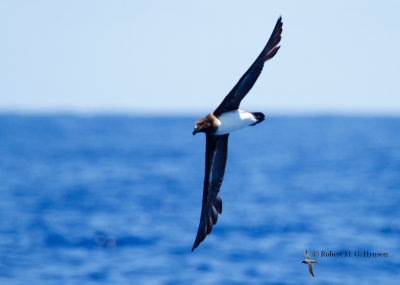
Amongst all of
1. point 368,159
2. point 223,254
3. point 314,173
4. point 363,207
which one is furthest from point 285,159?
point 223,254

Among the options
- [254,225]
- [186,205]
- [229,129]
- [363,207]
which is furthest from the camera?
[186,205]

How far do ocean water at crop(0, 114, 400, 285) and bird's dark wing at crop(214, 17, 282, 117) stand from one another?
47.8 feet

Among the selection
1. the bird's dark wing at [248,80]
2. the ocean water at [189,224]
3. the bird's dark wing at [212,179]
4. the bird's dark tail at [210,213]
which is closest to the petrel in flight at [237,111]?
the bird's dark wing at [248,80]

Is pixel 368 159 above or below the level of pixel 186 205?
Result: above

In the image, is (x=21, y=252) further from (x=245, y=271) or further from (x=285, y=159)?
(x=285, y=159)

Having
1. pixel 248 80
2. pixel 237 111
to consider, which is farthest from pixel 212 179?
pixel 248 80

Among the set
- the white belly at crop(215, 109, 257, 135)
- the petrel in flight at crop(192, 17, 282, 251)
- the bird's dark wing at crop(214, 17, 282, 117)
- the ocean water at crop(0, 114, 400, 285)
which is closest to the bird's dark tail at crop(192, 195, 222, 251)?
the petrel in flight at crop(192, 17, 282, 251)

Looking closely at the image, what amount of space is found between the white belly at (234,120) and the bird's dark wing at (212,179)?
3.01 feet

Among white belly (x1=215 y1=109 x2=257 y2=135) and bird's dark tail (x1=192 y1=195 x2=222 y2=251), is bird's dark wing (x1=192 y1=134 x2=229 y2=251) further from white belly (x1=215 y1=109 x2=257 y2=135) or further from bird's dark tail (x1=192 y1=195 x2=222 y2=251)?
white belly (x1=215 y1=109 x2=257 y2=135)

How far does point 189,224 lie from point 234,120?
2689 centimetres

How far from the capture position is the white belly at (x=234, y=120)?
13.6 m

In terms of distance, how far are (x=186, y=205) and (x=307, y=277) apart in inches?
802

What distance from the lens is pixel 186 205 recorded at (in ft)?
155

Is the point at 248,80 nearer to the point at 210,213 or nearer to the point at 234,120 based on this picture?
the point at 234,120
